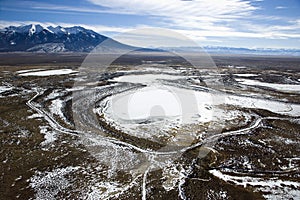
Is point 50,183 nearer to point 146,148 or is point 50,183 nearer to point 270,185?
point 146,148

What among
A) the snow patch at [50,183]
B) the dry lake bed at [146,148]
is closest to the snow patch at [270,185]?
the dry lake bed at [146,148]

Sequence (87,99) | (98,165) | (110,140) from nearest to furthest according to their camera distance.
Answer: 1. (98,165)
2. (110,140)
3. (87,99)

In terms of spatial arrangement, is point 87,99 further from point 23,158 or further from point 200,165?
point 200,165

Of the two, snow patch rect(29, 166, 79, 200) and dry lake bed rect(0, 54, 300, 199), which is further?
dry lake bed rect(0, 54, 300, 199)

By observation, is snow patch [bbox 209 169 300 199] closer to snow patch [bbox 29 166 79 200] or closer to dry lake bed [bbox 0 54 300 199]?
dry lake bed [bbox 0 54 300 199]

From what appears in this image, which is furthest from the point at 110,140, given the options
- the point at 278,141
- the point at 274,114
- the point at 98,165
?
the point at 274,114

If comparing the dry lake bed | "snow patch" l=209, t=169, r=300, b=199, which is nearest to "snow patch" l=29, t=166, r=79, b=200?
the dry lake bed

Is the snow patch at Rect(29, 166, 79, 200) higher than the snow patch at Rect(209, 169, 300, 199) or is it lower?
higher

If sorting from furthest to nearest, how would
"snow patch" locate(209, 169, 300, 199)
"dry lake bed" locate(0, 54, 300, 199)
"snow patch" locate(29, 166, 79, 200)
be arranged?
"dry lake bed" locate(0, 54, 300, 199)
"snow patch" locate(209, 169, 300, 199)
"snow patch" locate(29, 166, 79, 200)

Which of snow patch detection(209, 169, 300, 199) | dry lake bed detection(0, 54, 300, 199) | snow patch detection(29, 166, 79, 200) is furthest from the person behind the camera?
dry lake bed detection(0, 54, 300, 199)

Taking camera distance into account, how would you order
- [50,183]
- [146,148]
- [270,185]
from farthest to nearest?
[146,148]
[270,185]
[50,183]

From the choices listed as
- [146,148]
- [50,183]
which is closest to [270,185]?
[146,148]
